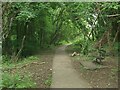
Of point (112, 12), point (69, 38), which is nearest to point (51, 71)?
point (112, 12)

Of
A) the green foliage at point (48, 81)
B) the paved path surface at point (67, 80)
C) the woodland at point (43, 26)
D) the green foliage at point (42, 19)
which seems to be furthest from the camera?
the woodland at point (43, 26)

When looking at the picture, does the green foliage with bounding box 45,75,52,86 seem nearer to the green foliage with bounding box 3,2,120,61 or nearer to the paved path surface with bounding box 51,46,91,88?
the paved path surface with bounding box 51,46,91,88

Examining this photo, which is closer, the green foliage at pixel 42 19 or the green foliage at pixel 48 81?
the green foliage at pixel 48 81

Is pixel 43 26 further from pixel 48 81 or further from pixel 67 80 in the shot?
pixel 48 81

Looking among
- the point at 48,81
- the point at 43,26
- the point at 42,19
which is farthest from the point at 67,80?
the point at 43,26

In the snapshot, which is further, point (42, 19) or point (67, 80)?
point (42, 19)

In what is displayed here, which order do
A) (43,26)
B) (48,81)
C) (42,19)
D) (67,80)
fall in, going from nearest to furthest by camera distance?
(48,81) < (67,80) < (42,19) < (43,26)

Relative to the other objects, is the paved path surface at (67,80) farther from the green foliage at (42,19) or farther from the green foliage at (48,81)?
the green foliage at (42,19)

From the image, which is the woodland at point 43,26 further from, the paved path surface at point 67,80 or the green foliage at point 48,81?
the paved path surface at point 67,80

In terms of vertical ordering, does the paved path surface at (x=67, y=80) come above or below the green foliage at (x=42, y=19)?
below

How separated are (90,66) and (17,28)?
226 inches

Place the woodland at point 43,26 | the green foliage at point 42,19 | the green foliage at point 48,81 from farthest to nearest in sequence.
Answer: the woodland at point 43,26, the green foliage at point 42,19, the green foliage at point 48,81

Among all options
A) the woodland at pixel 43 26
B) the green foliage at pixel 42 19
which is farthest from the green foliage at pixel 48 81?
the green foliage at pixel 42 19

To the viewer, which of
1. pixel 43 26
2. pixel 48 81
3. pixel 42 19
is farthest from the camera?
pixel 43 26
